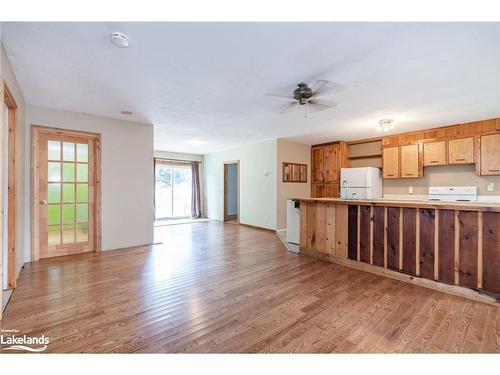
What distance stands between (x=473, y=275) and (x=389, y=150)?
Result: 3.77m

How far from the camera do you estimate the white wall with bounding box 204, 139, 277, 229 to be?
6.42m

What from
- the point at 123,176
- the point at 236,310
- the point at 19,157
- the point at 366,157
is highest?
the point at 366,157

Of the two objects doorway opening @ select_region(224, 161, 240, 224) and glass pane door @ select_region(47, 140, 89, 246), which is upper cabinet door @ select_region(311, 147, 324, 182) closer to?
doorway opening @ select_region(224, 161, 240, 224)

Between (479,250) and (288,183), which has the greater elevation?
(288,183)

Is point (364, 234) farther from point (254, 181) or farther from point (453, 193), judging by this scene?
point (254, 181)

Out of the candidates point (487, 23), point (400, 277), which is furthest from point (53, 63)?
point (400, 277)

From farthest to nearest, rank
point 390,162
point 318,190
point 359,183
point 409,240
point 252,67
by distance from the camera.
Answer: point 318,190 → point 390,162 → point 359,183 → point 409,240 → point 252,67

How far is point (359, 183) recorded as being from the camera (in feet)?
16.4

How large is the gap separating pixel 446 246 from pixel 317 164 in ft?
15.2

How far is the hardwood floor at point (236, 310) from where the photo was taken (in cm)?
180

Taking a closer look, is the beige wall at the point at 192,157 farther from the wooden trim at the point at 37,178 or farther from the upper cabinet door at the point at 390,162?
the upper cabinet door at the point at 390,162

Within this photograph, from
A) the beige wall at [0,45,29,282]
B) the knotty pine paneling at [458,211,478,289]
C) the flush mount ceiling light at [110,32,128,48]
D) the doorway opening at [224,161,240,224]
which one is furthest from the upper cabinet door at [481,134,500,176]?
the beige wall at [0,45,29,282]

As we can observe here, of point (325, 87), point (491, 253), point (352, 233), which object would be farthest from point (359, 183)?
point (325, 87)
